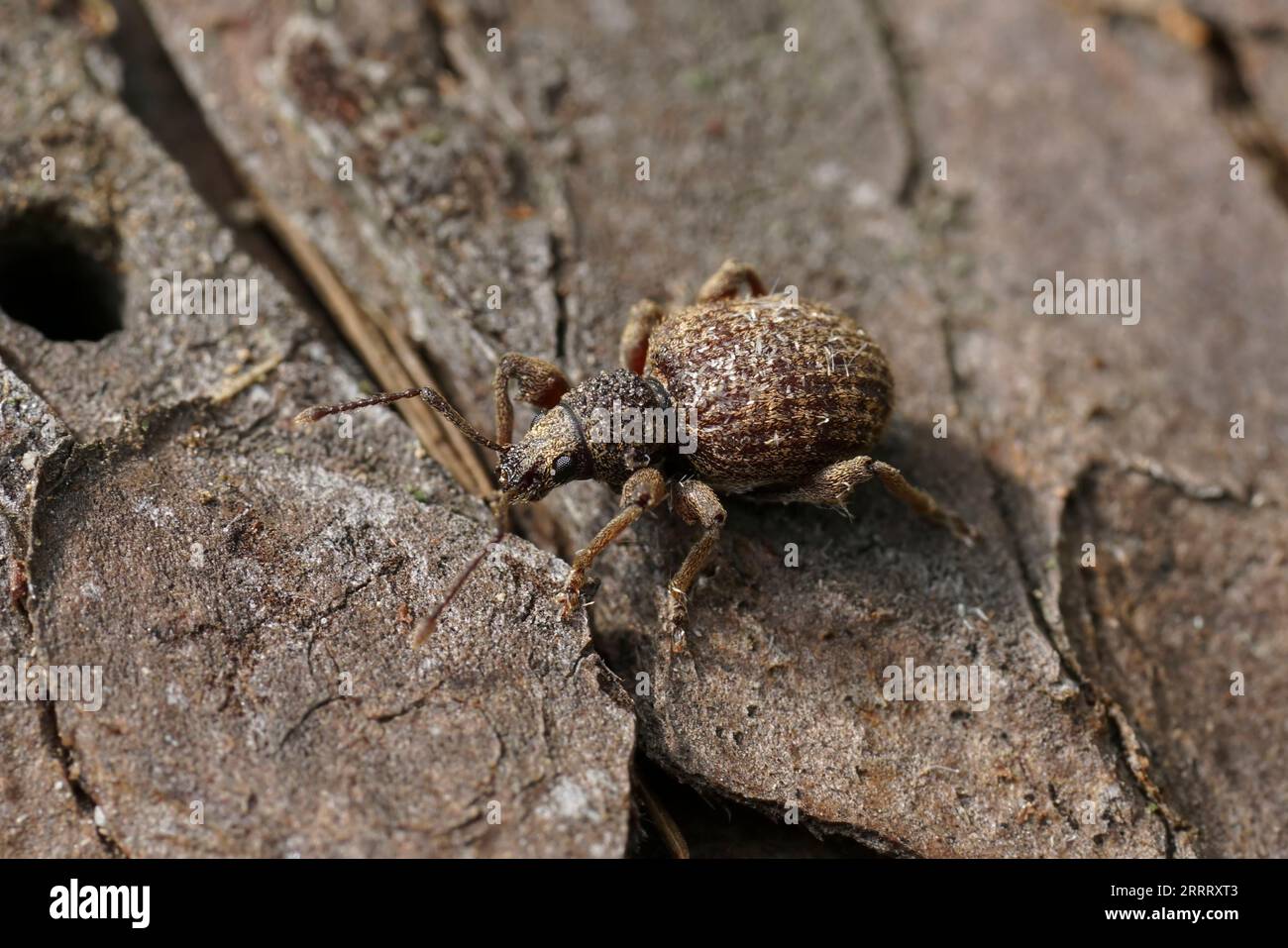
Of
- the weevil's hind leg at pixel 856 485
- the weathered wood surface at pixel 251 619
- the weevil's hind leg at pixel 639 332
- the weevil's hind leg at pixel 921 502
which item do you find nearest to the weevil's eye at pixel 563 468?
the weathered wood surface at pixel 251 619

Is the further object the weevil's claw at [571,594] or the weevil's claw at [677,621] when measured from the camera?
the weevil's claw at [677,621]

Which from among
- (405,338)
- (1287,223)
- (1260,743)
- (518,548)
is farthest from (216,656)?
(1287,223)

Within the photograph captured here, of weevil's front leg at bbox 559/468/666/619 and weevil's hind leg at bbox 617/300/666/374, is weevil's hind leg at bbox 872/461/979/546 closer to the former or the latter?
weevil's front leg at bbox 559/468/666/619

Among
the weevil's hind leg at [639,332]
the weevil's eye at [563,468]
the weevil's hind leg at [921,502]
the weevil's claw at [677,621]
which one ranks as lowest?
the weevil's claw at [677,621]

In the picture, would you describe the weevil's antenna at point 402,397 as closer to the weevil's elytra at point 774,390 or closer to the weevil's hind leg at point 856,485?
the weevil's elytra at point 774,390

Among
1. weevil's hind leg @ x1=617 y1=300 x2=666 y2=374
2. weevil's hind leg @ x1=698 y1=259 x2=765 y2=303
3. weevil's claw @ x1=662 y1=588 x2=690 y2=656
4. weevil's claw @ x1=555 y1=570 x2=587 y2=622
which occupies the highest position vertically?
weevil's hind leg @ x1=698 y1=259 x2=765 y2=303

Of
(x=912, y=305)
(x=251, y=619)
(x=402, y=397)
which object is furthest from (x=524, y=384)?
(x=912, y=305)

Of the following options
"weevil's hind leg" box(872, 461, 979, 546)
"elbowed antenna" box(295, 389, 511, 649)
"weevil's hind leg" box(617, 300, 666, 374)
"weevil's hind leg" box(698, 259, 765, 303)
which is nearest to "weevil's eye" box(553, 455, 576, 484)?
"elbowed antenna" box(295, 389, 511, 649)
